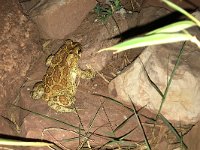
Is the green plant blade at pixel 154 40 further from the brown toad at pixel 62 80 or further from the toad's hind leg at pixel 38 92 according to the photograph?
the toad's hind leg at pixel 38 92

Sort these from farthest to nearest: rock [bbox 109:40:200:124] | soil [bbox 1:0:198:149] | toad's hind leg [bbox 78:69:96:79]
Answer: toad's hind leg [bbox 78:69:96:79]
soil [bbox 1:0:198:149]
rock [bbox 109:40:200:124]

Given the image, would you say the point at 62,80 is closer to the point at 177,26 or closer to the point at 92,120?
the point at 92,120

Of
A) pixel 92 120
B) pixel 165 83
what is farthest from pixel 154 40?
pixel 92 120

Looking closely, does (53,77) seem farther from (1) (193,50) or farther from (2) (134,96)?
(1) (193,50)

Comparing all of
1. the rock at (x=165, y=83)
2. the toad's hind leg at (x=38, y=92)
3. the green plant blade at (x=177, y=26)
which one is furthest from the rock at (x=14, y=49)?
the green plant blade at (x=177, y=26)

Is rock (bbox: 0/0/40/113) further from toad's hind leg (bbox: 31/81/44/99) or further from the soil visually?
toad's hind leg (bbox: 31/81/44/99)

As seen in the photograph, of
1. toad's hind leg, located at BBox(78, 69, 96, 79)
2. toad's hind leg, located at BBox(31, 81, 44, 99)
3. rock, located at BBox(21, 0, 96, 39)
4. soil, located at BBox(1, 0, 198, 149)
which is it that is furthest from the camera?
rock, located at BBox(21, 0, 96, 39)

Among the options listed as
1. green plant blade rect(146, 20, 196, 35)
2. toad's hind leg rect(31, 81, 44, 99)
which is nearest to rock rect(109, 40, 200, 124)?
toad's hind leg rect(31, 81, 44, 99)
